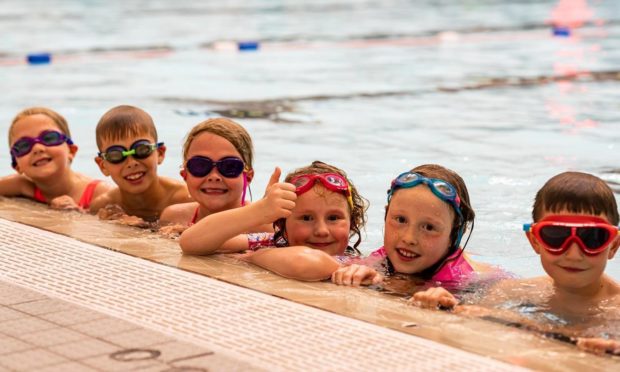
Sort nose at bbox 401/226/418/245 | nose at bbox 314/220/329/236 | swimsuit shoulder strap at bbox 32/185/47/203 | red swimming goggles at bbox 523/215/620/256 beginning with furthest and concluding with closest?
swimsuit shoulder strap at bbox 32/185/47/203 → nose at bbox 314/220/329/236 → nose at bbox 401/226/418/245 → red swimming goggles at bbox 523/215/620/256

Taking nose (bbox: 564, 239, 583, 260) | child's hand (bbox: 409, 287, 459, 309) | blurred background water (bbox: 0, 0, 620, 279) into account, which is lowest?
child's hand (bbox: 409, 287, 459, 309)

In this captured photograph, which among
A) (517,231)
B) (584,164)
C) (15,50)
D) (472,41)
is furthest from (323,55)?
(517,231)

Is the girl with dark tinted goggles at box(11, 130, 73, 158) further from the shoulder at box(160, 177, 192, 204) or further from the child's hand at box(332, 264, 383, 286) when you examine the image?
the child's hand at box(332, 264, 383, 286)

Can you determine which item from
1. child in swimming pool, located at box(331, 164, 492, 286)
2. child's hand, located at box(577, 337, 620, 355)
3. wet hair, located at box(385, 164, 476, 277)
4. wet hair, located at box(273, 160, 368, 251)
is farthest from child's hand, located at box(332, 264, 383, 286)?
child's hand, located at box(577, 337, 620, 355)

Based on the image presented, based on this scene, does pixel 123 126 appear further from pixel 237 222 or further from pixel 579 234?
pixel 579 234

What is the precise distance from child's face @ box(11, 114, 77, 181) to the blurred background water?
65.8 inches

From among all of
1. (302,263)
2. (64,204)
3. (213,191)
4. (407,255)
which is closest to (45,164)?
(64,204)

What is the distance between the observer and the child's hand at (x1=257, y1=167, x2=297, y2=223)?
467cm

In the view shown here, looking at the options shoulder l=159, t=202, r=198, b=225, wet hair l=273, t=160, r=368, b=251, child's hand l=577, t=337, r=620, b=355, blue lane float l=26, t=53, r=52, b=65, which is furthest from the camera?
blue lane float l=26, t=53, r=52, b=65

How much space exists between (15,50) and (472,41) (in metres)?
7.22

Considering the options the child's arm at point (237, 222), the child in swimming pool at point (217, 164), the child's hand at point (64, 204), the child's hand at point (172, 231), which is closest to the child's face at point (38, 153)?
the child's hand at point (64, 204)

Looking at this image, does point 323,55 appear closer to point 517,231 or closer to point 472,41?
point 472,41

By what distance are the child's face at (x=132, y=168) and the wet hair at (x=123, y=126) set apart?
22 millimetres

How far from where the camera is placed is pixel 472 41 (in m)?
17.8
